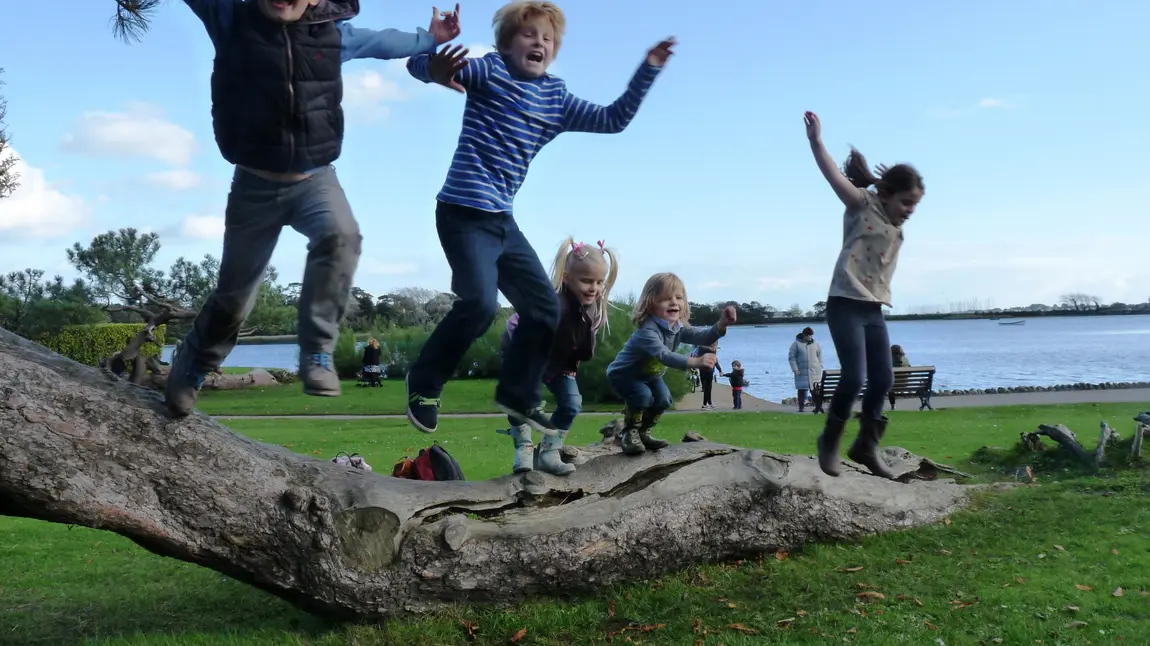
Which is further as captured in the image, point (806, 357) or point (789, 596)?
point (806, 357)

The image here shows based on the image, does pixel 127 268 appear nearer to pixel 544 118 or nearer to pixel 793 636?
pixel 544 118

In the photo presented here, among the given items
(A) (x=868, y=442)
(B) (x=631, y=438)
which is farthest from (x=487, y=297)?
(B) (x=631, y=438)

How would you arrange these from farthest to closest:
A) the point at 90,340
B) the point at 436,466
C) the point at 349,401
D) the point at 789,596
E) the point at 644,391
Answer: the point at 349,401
the point at 90,340
the point at 436,466
the point at 789,596
the point at 644,391

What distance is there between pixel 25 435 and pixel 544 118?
3081 mm

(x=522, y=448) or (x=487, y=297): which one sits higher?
(x=487, y=297)

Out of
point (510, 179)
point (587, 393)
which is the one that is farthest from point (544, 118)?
point (587, 393)

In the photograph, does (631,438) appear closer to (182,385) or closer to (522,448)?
(522,448)

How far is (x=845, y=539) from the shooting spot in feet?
25.3

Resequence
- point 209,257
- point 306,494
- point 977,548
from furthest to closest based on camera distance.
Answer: point 977,548 < point 306,494 < point 209,257

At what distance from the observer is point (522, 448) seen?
21.1 ft

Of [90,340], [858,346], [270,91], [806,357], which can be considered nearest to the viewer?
[270,91]

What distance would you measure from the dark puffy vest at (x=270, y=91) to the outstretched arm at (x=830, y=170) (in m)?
2.65

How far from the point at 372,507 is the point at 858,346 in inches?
122

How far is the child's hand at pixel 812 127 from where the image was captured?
5004 millimetres
